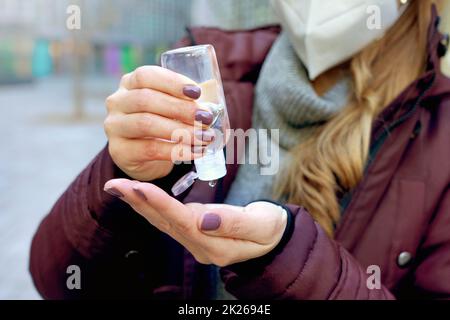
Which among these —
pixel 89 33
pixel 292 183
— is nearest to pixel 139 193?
pixel 292 183

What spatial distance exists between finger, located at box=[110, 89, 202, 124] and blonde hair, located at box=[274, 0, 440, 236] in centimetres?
46

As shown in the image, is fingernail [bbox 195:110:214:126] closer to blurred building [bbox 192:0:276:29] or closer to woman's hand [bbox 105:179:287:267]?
woman's hand [bbox 105:179:287:267]

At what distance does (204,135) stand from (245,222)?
0.13 metres

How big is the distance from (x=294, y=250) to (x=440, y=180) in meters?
0.36

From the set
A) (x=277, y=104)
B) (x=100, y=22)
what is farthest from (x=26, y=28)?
(x=277, y=104)

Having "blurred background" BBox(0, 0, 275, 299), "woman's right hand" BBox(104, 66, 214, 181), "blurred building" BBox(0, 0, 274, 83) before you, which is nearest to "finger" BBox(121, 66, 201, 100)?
"woman's right hand" BBox(104, 66, 214, 181)

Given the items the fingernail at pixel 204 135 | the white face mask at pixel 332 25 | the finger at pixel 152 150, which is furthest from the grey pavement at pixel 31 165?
the white face mask at pixel 332 25

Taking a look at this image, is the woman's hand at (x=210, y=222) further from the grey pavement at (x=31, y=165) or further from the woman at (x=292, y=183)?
the grey pavement at (x=31, y=165)

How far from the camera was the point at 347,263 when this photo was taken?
2.84ft

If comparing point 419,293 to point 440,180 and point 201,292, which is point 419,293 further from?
point 201,292

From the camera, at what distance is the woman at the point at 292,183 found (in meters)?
0.69

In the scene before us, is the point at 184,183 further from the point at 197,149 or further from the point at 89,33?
the point at 89,33

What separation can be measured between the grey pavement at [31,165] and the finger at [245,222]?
0.28m

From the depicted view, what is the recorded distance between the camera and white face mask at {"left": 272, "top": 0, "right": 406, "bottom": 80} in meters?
1.03
